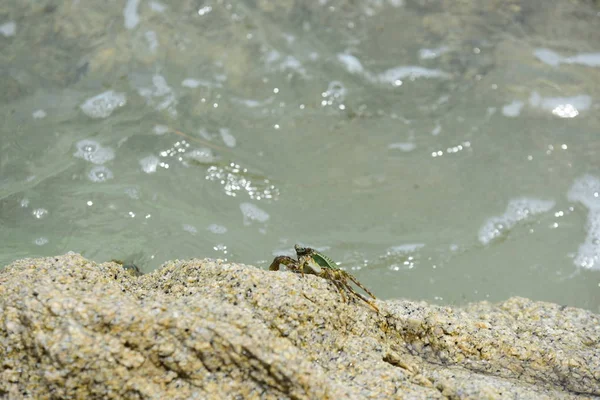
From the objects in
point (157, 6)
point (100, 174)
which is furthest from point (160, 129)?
point (157, 6)

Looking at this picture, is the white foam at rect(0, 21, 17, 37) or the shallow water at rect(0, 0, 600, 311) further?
the white foam at rect(0, 21, 17, 37)

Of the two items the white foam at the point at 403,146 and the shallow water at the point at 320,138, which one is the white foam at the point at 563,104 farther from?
the white foam at the point at 403,146

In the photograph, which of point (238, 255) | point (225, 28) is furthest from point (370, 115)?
point (238, 255)

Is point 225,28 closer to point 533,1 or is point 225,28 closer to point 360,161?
point 360,161

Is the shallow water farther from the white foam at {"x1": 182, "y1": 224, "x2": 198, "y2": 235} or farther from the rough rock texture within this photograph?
the rough rock texture

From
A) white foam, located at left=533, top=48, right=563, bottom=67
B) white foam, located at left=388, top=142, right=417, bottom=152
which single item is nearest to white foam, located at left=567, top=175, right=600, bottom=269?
white foam, located at left=388, top=142, right=417, bottom=152

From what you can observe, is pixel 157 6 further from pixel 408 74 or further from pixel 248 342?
pixel 248 342

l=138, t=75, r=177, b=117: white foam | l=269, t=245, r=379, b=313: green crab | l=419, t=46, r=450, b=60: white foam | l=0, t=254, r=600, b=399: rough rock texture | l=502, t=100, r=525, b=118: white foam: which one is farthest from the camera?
l=419, t=46, r=450, b=60: white foam

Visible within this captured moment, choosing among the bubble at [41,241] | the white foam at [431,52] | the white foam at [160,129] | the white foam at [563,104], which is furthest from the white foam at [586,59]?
the bubble at [41,241]
